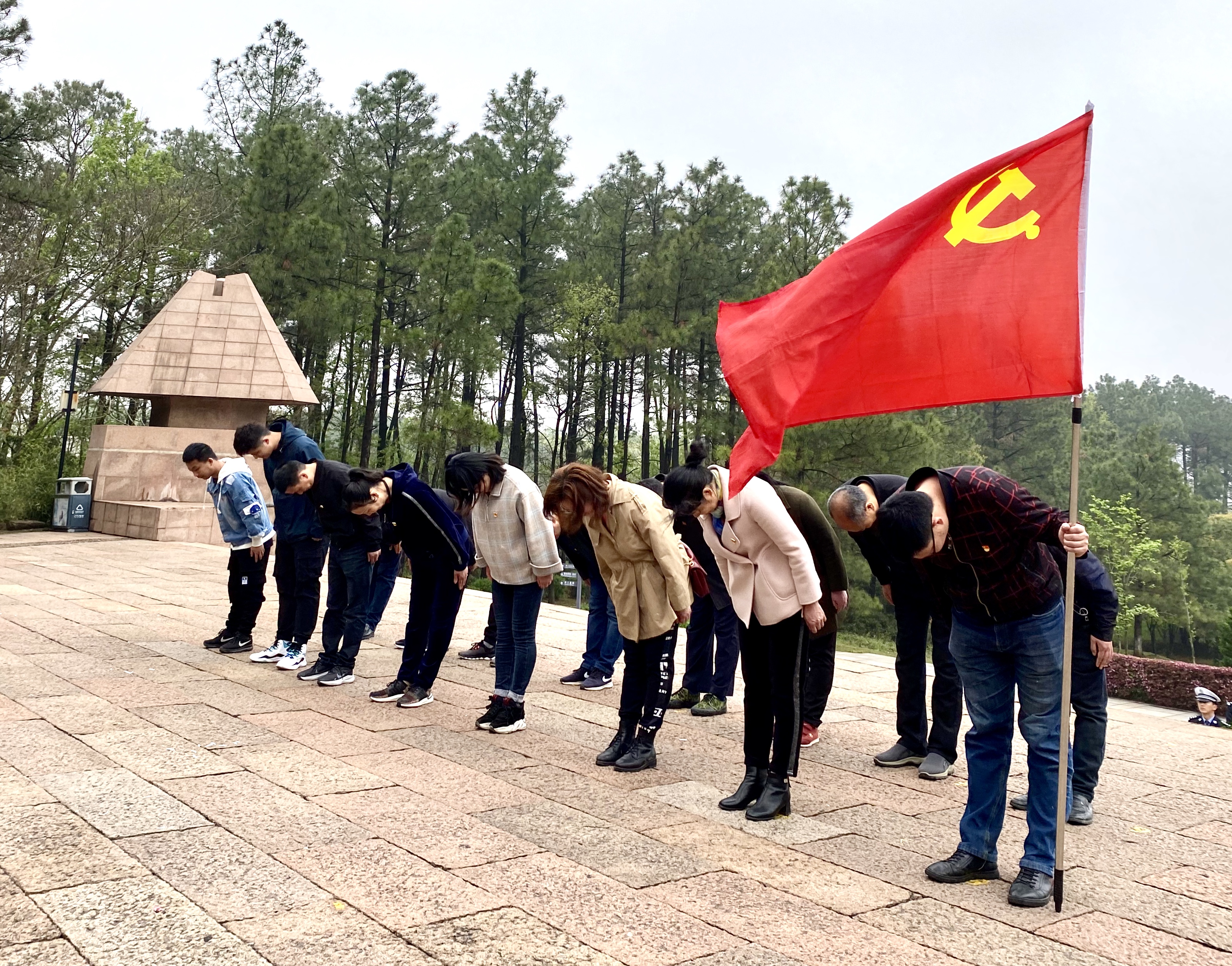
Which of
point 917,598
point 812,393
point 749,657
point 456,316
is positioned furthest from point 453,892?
point 456,316

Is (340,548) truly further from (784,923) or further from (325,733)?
(784,923)

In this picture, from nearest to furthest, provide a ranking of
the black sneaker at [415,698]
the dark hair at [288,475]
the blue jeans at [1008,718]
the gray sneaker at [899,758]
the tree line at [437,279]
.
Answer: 1. the blue jeans at [1008,718]
2. the gray sneaker at [899,758]
3. the black sneaker at [415,698]
4. the dark hair at [288,475]
5. the tree line at [437,279]

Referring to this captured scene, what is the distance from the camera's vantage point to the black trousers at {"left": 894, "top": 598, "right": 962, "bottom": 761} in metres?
5.45

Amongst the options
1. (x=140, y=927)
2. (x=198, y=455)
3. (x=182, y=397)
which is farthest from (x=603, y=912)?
(x=182, y=397)

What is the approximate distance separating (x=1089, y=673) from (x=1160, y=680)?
9203mm

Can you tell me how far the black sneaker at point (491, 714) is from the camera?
237 inches

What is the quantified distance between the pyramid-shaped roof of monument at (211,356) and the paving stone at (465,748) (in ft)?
53.8

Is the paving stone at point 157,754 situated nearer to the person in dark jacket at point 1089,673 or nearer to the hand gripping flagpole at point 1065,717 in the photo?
the hand gripping flagpole at point 1065,717

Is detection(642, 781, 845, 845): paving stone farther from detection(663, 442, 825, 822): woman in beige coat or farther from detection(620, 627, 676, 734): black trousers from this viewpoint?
detection(620, 627, 676, 734): black trousers

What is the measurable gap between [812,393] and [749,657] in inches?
48.7

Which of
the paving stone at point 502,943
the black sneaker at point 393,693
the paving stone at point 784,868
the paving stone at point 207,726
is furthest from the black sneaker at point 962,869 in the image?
the black sneaker at point 393,693

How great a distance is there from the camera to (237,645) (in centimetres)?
838

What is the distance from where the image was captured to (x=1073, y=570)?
362 cm

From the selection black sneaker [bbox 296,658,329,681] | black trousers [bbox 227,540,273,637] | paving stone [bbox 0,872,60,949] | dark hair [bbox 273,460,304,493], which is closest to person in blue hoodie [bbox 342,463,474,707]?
dark hair [bbox 273,460,304,493]
